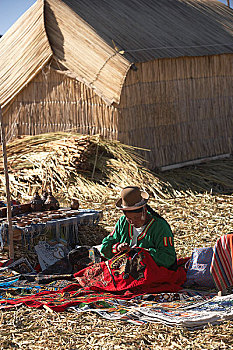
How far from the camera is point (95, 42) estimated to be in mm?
9078

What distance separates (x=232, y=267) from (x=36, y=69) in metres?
6.42

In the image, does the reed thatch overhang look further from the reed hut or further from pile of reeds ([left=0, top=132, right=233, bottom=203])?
pile of reeds ([left=0, top=132, right=233, bottom=203])

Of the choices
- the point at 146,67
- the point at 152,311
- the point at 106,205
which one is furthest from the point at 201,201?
the point at 152,311

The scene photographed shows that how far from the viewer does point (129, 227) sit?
4.51m

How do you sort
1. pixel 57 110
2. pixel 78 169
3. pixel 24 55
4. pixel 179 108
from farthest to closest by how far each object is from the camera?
pixel 24 55, pixel 179 108, pixel 57 110, pixel 78 169

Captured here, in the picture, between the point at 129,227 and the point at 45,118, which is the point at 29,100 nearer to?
→ the point at 45,118

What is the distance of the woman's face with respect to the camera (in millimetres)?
4367

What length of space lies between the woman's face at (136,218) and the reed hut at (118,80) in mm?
4397

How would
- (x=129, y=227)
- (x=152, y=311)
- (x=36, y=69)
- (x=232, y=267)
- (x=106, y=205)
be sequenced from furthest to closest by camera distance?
(x=36, y=69) → (x=106, y=205) → (x=129, y=227) → (x=232, y=267) → (x=152, y=311)

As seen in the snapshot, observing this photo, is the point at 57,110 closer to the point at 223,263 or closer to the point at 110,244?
the point at 110,244

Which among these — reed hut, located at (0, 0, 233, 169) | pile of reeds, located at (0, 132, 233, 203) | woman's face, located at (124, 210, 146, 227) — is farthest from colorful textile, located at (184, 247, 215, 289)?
reed hut, located at (0, 0, 233, 169)

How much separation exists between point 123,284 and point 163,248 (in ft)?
1.31

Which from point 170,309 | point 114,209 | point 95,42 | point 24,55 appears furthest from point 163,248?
point 24,55

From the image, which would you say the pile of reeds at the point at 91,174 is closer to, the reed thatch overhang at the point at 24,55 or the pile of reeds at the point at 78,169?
the pile of reeds at the point at 78,169
